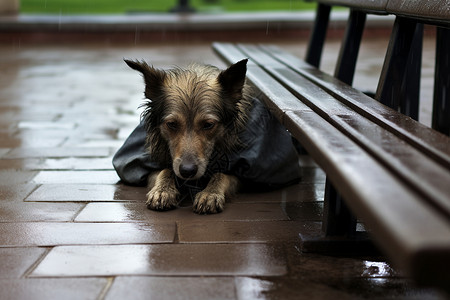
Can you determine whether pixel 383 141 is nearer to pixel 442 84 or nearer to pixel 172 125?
pixel 172 125

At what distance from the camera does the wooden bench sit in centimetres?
183

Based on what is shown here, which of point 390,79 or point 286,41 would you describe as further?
point 286,41

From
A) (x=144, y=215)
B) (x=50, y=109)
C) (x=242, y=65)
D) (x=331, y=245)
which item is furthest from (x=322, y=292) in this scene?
(x=50, y=109)

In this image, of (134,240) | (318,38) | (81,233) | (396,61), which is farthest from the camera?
(318,38)

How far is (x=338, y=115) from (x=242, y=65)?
39.3 inches

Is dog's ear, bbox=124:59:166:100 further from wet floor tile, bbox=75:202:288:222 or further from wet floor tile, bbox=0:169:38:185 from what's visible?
wet floor tile, bbox=0:169:38:185

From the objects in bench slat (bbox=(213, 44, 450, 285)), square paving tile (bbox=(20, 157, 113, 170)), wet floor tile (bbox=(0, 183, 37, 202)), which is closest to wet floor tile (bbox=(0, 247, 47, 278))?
wet floor tile (bbox=(0, 183, 37, 202))

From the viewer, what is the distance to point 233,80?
177 inches

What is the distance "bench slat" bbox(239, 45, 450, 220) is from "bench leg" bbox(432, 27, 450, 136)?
1086mm

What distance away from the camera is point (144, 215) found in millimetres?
4105

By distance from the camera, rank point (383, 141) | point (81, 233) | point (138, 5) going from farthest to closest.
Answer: point (138, 5) → point (81, 233) → point (383, 141)

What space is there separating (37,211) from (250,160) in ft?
4.78

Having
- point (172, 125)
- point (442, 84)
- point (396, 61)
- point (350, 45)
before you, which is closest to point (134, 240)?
point (172, 125)

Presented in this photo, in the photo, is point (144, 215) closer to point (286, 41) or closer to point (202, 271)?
point (202, 271)
